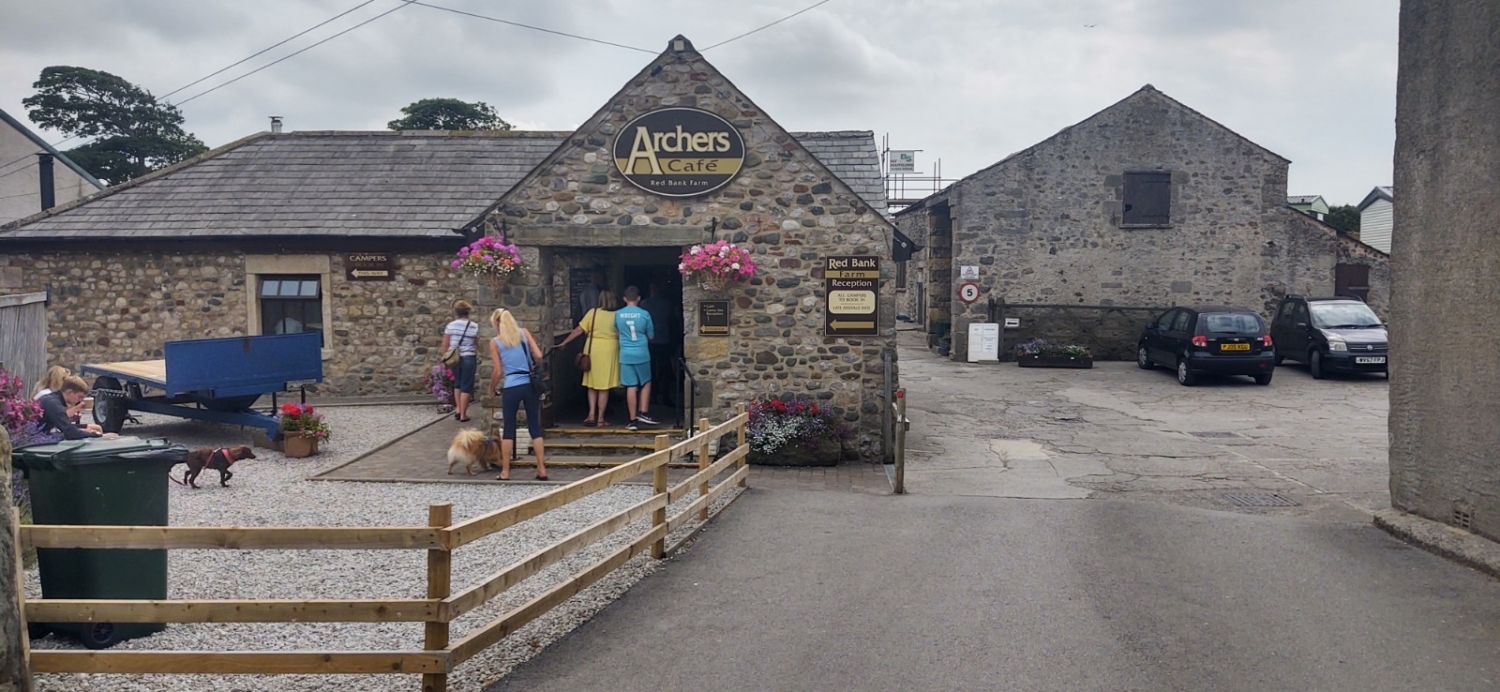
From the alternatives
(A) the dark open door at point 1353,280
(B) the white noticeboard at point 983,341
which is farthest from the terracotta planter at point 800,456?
(A) the dark open door at point 1353,280

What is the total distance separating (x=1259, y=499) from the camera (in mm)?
9812

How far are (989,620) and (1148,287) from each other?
20996 mm

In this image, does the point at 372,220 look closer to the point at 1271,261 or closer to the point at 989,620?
the point at 989,620

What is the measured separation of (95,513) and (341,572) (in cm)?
179

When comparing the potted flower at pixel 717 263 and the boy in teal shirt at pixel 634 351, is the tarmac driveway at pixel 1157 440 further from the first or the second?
the boy in teal shirt at pixel 634 351

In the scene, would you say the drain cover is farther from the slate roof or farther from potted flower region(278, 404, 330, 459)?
potted flower region(278, 404, 330, 459)

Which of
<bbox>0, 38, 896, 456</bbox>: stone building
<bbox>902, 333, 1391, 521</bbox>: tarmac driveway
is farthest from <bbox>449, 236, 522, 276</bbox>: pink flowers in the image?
<bbox>902, 333, 1391, 521</bbox>: tarmac driveway

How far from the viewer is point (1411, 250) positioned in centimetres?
789

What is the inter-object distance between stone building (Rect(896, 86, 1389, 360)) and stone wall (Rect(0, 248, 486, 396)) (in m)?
13.1

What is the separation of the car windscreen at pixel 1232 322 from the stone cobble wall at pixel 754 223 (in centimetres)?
1014

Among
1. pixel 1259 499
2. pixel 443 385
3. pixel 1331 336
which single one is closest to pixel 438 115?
pixel 443 385

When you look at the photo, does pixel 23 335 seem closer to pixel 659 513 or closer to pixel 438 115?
pixel 659 513

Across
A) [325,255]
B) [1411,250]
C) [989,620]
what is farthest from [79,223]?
[1411,250]

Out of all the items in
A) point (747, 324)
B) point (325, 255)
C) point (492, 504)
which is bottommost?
point (492, 504)
